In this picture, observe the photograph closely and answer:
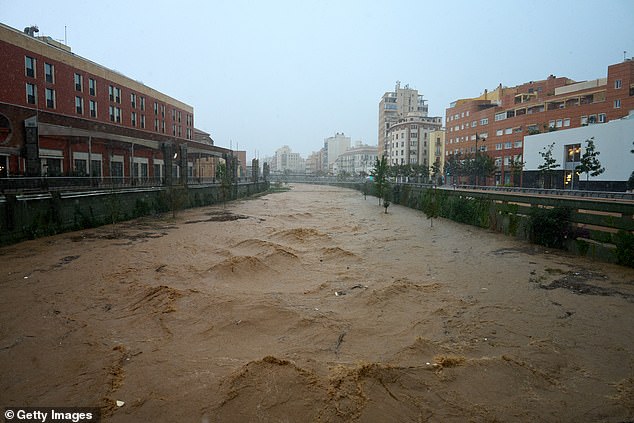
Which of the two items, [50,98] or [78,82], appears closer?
[50,98]

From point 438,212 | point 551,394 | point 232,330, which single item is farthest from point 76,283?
point 438,212

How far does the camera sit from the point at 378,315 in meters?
6.44

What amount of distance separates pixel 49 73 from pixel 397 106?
105 m

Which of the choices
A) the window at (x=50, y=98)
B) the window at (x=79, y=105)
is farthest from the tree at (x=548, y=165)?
the window at (x=50, y=98)

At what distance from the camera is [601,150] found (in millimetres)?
39562

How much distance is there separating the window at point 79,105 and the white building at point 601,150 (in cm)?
5051

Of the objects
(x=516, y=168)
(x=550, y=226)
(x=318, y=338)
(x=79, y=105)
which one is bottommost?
(x=318, y=338)

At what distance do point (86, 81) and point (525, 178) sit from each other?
53182mm

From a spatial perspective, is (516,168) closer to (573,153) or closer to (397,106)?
(573,153)

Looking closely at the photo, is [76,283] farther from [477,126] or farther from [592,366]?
[477,126]

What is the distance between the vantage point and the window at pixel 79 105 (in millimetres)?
37875

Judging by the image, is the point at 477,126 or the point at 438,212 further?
the point at 477,126

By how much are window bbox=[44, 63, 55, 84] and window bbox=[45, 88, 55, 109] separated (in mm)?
783

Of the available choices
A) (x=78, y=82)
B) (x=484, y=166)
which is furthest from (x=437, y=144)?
(x=78, y=82)
